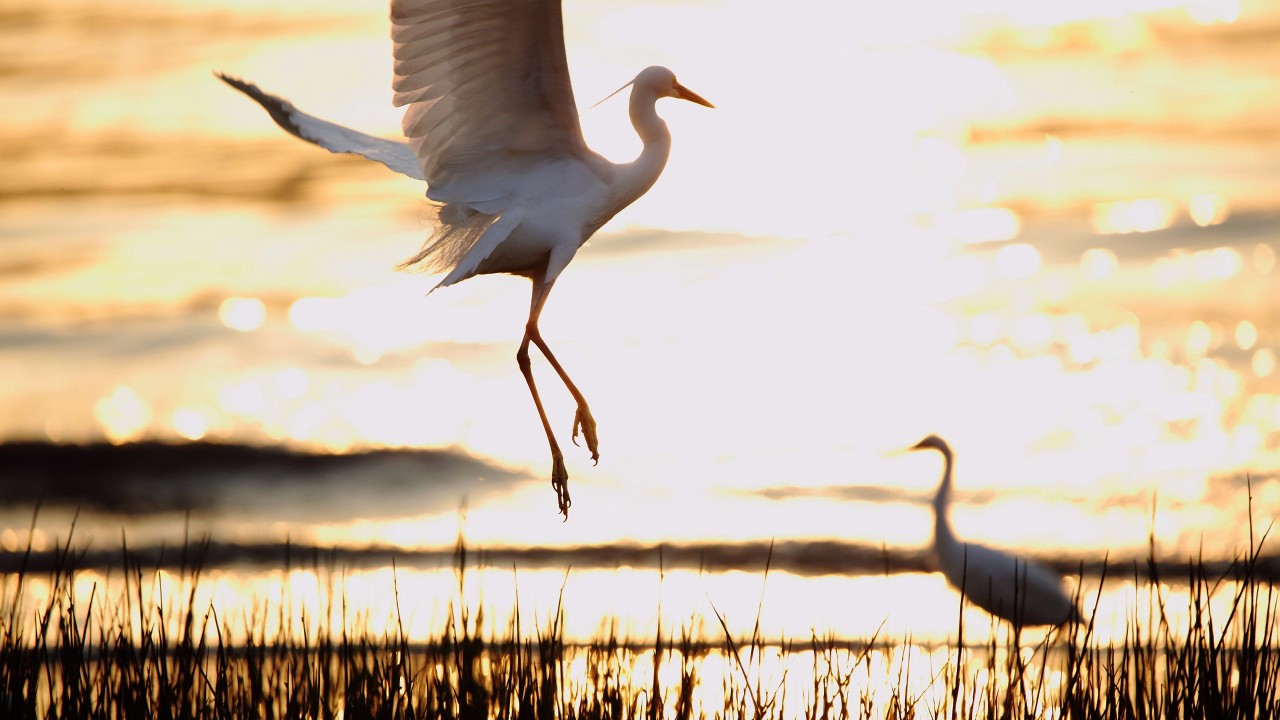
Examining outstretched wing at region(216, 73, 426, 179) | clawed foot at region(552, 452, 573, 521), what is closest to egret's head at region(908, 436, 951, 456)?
clawed foot at region(552, 452, 573, 521)

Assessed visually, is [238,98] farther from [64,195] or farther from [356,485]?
[356,485]

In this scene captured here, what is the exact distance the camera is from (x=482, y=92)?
6832 millimetres

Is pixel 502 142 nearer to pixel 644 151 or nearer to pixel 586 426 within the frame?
pixel 644 151

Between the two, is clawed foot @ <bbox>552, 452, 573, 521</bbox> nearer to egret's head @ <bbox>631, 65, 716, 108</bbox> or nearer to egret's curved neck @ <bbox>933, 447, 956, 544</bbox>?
egret's head @ <bbox>631, 65, 716, 108</bbox>

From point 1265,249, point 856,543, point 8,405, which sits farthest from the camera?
point 1265,249

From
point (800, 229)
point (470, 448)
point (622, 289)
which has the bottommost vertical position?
point (470, 448)

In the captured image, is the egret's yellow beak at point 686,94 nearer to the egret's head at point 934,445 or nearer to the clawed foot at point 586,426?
the clawed foot at point 586,426

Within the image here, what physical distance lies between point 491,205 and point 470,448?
28.3 ft

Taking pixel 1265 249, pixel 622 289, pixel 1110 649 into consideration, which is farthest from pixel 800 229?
pixel 1110 649

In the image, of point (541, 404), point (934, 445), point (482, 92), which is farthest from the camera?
point (934, 445)

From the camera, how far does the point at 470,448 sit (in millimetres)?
15688

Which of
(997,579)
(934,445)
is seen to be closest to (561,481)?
(997,579)

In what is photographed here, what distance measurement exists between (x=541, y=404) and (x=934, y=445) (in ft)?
17.9

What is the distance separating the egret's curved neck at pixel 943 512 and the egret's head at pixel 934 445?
337 millimetres
